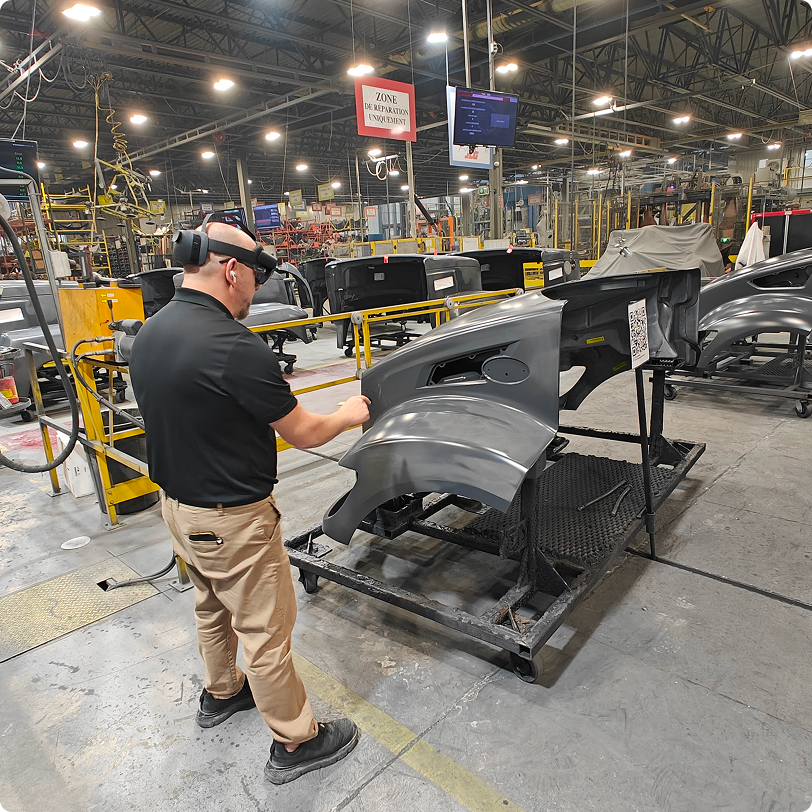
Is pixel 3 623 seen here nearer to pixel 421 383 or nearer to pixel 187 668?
pixel 187 668

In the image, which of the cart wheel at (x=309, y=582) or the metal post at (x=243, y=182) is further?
the metal post at (x=243, y=182)

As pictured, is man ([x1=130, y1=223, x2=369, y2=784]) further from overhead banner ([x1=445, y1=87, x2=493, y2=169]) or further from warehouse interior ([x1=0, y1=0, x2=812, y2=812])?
overhead banner ([x1=445, y1=87, x2=493, y2=169])

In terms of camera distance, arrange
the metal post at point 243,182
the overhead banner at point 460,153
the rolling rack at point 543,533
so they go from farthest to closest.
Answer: the metal post at point 243,182, the overhead banner at point 460,153, the rolling rack at point 543,533

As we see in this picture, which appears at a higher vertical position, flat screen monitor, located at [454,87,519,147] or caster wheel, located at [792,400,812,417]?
flat screen monitor, located at [454,87,519,147]

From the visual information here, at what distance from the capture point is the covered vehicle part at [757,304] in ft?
16.5

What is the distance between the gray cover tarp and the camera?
396 inches

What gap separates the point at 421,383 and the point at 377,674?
1237mm

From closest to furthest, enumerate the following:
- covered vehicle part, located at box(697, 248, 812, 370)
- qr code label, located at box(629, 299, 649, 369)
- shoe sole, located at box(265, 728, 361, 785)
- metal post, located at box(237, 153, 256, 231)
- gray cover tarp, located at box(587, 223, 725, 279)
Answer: shoe sole, located at box(265, 728, 361, 785) → qr code label, located at box(629, 299, 649, 369) → covered vehicle part, located at box(697, 248, 812, 370) → gray cover tarp, located at box(587, 223, 725, 279) → metal post, located at box(237, 153, 256, 231)

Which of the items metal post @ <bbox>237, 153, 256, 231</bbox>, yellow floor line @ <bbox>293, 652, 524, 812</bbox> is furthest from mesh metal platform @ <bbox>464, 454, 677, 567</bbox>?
metal post @ <bbox>237, 153, 256, 231</bbox>

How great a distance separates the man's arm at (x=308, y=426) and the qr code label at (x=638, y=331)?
1377mm

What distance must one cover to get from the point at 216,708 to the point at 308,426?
1160mm

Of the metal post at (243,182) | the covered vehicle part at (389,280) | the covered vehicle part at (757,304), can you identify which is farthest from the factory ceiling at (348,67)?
the covered vehicle part at (757,304)

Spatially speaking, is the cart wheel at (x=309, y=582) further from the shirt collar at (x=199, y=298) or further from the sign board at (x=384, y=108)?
the sign board at (x=384, y=108)

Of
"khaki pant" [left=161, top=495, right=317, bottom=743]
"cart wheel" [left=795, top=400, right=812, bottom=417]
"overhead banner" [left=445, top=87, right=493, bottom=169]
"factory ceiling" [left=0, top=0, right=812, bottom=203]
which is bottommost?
"cart wheel" [left=795, top=400, right=812, bottom=417]
